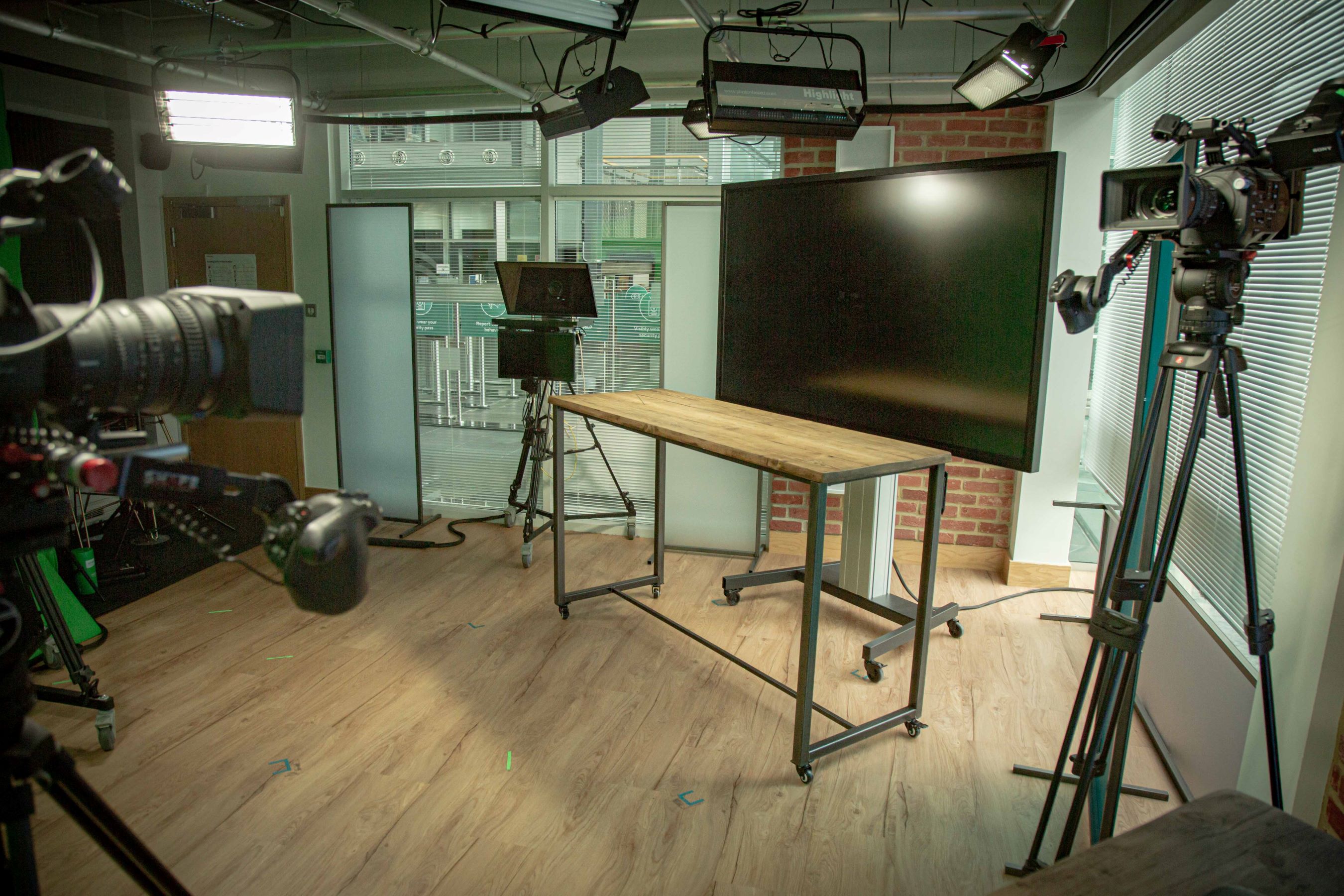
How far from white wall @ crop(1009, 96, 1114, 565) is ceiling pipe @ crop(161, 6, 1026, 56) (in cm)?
56

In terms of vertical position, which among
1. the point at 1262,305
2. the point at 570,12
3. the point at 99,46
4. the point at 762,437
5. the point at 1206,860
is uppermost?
the point at 99,46

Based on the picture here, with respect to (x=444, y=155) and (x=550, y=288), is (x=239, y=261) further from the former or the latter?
(x=550, y=288)

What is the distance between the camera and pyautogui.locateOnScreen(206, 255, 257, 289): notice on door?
15.5 ft

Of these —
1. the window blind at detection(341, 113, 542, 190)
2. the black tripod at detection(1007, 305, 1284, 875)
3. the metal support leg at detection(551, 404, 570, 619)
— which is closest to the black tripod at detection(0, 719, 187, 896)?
the black tripod at detection(1007, 305, 1284, 875)

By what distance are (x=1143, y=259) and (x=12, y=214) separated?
3.53 meters

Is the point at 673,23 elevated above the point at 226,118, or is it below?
above

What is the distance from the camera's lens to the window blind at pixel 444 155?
4.38m

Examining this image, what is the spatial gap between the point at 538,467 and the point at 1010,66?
2.72 m

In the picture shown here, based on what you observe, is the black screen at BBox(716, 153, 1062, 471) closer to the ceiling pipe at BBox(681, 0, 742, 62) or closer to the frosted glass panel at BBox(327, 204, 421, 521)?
the ceiling pipe at BBox(681, 0, 742, 62)

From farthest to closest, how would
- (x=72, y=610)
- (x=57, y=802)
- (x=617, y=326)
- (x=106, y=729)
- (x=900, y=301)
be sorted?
(x=617, y=326) → (x=72, y=610) → (x=900, y=301) → (x=106, y=729) → (x=57, y=802)

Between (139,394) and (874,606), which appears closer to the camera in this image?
(139,394)

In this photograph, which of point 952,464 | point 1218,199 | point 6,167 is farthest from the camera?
point 952,464

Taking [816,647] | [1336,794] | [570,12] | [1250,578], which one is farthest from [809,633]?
[570,12]

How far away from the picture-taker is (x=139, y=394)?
1.02m
